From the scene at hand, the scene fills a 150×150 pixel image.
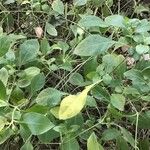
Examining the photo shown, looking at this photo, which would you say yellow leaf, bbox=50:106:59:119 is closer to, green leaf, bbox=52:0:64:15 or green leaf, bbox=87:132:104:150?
green leaf, bbox=87:132:104:150

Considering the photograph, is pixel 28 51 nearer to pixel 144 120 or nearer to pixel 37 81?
pixel 37 81

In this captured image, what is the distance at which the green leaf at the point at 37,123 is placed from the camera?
3.01 feet

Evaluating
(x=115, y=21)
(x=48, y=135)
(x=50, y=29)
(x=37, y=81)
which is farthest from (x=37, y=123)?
(x=50, y=29)

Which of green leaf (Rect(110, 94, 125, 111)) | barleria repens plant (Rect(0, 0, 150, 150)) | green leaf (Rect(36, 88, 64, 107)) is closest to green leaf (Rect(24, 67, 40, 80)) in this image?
barleria repens plant (Rect(0, 0, 150, 150))

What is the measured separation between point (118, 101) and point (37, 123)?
18 centimetres

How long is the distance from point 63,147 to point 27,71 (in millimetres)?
239

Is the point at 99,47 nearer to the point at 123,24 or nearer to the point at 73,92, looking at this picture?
the point at 123,24

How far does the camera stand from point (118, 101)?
964 mm

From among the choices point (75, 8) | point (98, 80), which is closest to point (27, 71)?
point (98, 80)

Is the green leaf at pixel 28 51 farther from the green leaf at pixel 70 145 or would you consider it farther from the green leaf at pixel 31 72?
the green leaf at pixel 70 145

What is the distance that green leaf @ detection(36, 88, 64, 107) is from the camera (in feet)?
3.22

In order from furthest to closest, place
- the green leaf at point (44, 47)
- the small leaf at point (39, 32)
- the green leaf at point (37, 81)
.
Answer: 1. the small leaf at point (39, 32)
2. the green leaf at point (44, 47)
3. the green leaf at point (37, 81)

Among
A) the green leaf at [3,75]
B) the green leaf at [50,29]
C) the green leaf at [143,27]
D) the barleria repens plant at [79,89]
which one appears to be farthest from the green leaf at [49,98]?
the green leaf at [50,29]

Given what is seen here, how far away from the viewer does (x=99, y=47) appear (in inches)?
37.5
